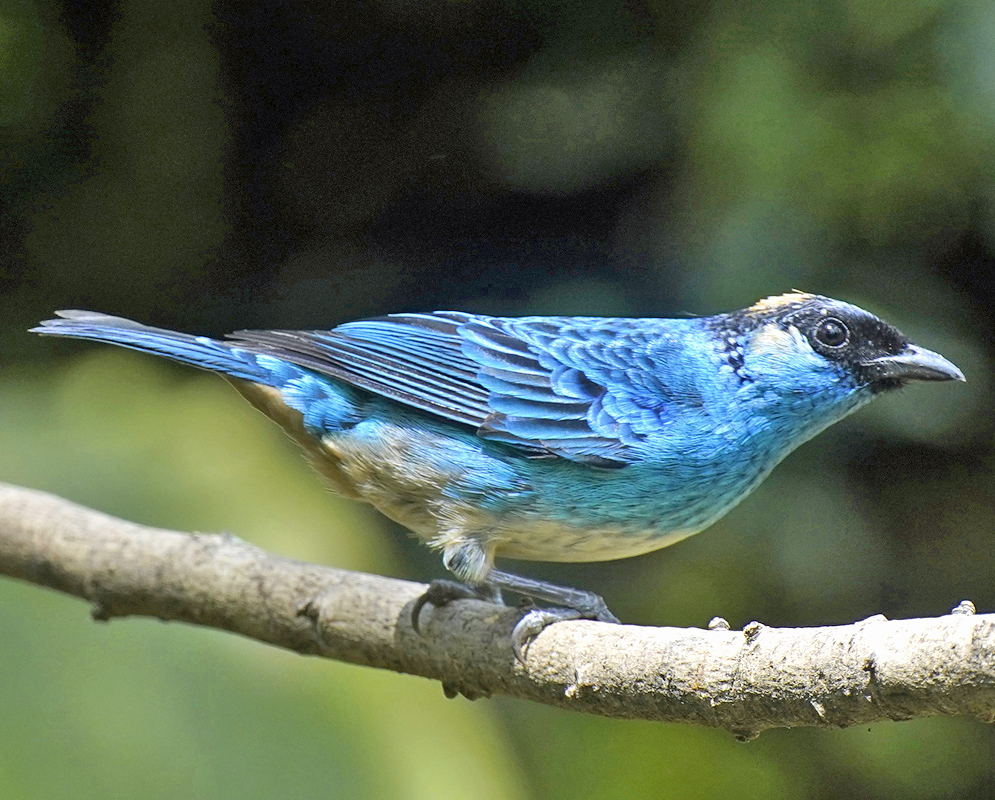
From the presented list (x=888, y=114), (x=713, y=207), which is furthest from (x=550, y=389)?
(x=888, y=114)

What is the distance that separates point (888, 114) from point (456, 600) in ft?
6.30

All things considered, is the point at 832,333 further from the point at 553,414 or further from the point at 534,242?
the point at 534,242

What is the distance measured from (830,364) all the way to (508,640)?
790 millimetres

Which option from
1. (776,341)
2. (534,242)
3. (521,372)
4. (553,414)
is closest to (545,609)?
(553,414)

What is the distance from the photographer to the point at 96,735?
2.83 meters

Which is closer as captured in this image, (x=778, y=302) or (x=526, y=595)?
(x=526, y=595)

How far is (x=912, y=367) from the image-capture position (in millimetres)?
1926

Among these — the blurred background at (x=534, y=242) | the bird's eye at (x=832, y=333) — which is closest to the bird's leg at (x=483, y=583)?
the bird's eye at (x=832, y=333)

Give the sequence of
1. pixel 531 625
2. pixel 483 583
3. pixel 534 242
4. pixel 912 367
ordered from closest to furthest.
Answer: pixel 531 625
pixel 912 367
pixel 483 583
pixel 534 242

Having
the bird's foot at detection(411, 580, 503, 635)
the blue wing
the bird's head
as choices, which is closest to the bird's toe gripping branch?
the bird's foot at detection(411, 580, 503, 635)

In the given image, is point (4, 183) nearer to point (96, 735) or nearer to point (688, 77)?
point (96, 735)

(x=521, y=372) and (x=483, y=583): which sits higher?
(x=521, y=372)

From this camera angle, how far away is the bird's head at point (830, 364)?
76.5 inches

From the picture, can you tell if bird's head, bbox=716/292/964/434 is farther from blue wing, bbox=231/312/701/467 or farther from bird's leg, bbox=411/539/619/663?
bird's leg, bbox=411/539/619/663
